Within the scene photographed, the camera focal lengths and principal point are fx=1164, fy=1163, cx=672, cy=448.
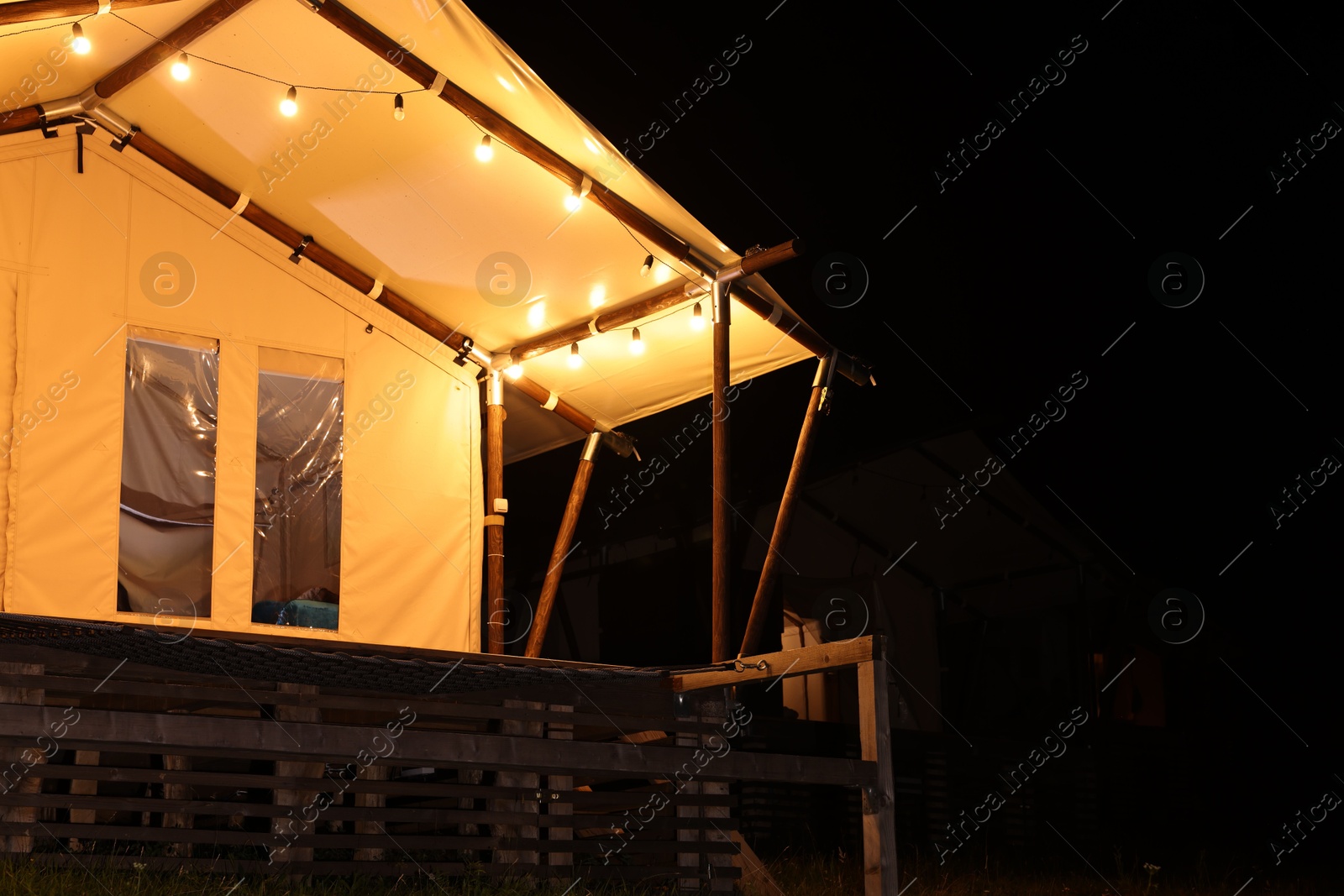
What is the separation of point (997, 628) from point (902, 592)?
3.27ft

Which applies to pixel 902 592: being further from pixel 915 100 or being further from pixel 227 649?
pixel 227 649

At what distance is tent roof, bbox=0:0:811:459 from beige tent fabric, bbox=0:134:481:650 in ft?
1.11

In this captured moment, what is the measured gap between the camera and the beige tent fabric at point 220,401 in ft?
18.5

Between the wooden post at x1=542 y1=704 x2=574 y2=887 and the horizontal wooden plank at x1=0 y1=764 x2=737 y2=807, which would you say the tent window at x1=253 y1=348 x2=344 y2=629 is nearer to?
the horizontal wooden plank at x1=0 y1=764 x2=737 y2=807

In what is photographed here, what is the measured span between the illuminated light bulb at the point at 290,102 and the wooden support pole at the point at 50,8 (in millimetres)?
796

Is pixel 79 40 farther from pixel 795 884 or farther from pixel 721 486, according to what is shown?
pixel 795 884

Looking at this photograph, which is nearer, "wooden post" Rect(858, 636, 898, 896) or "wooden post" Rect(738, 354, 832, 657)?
"wooden post" Rect(858, 636, 898, 896)

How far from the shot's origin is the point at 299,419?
658 cm

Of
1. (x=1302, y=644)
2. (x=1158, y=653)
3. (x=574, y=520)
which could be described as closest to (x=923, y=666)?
(x=1158, y=653)

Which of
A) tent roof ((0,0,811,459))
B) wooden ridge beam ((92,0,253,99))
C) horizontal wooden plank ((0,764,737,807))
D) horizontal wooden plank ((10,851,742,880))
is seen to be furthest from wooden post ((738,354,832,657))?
wooden ridge beam ((92,0,253,99))

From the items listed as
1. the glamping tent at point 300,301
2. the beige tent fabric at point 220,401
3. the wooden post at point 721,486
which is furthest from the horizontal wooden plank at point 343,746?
the beige tent fabric at point 220,401

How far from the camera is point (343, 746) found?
3.25m

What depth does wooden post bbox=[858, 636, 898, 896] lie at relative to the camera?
14.5ft

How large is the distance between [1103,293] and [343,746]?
377 inches
